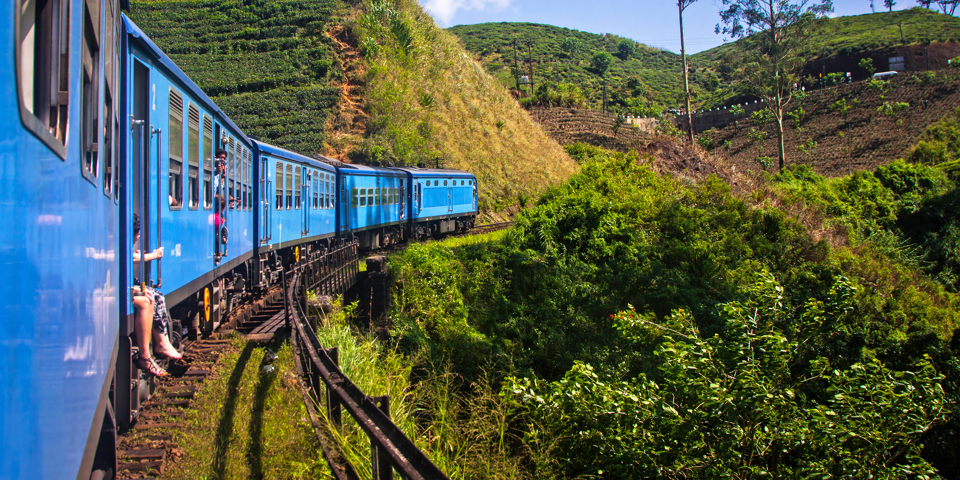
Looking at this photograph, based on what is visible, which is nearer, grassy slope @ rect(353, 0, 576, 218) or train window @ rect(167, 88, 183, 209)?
train window @ rect(167, 88, 183, 209)

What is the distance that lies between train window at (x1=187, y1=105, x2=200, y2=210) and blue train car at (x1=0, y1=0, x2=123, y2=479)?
3.88 meters

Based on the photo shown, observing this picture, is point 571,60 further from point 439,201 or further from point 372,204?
point 372,204

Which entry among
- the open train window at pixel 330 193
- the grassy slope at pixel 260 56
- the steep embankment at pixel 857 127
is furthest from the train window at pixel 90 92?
the steep embankment at pixel 857 127

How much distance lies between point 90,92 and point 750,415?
651 cm

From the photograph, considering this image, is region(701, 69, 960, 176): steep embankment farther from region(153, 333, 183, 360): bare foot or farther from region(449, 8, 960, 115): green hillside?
region(153, 333, 183, 360): bare foot

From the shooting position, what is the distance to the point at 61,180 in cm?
204

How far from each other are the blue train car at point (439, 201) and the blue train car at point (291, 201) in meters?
6.72

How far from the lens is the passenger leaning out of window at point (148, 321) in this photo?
14.9 ft

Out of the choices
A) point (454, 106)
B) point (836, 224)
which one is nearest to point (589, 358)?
point (836, 224)

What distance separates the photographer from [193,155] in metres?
7.02

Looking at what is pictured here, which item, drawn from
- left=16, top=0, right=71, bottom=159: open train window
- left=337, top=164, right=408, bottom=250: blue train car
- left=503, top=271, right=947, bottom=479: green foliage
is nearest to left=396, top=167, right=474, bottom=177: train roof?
left=337, top=164, right=408, bottom=250: blue train car

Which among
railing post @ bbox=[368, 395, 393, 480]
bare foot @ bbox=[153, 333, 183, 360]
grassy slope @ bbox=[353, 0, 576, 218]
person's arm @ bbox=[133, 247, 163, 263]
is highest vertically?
grassy slope @ bbox=[353, 0, 576, 218]

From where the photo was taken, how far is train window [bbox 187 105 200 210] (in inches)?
267

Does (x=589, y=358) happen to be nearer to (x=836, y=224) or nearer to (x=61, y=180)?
(x=61, y=180)
